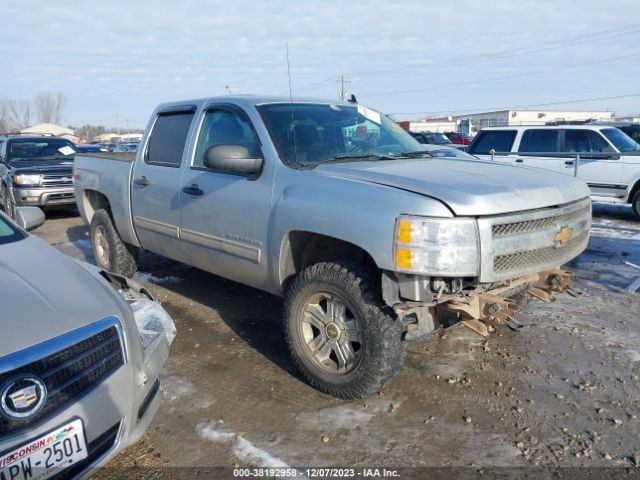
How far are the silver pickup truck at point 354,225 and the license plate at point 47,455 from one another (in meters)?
1.67

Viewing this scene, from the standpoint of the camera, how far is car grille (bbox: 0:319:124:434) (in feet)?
6.40

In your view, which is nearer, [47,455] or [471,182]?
[47,455]

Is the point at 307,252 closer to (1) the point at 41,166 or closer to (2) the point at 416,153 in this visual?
(2) the point at 416,153

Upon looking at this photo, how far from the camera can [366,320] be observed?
10.3 ft

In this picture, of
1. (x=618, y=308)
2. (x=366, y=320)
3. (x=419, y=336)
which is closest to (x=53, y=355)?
(x=366, y=320)

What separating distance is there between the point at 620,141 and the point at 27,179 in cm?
1187

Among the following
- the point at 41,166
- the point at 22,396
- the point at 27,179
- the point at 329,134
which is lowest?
the point at 22,396

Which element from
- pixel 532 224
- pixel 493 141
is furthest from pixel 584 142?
pixel 532 224

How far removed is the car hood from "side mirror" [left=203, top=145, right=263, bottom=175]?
3.91ft

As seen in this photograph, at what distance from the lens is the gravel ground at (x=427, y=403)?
2.83m

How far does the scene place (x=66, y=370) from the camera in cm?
208

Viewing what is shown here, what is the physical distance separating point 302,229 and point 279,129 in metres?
0.95

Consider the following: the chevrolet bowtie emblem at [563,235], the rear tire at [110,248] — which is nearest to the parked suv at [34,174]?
the rear tire at [110,248]

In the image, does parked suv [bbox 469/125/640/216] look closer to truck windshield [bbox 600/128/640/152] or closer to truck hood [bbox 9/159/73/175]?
truck windshield [bbox 600/128/640/152]
